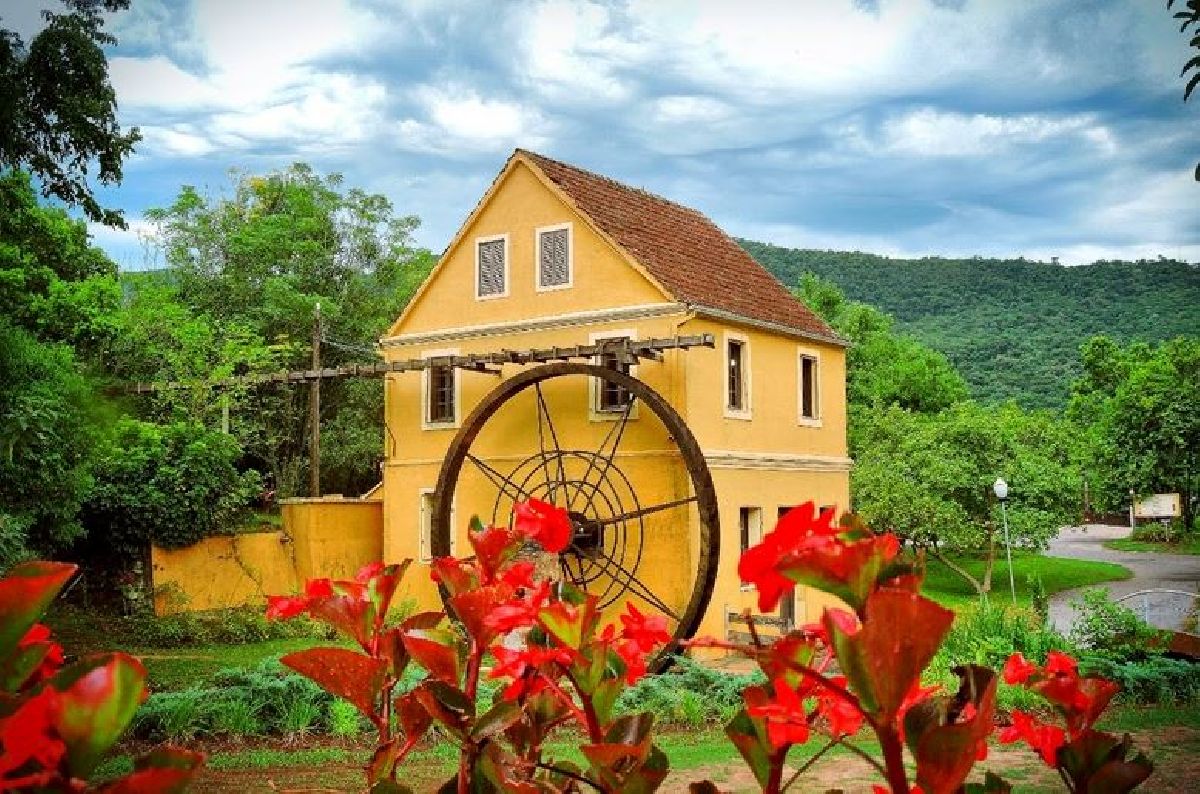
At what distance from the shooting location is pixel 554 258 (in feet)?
61.7

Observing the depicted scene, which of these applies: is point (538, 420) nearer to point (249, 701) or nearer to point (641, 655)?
point (249, 701)

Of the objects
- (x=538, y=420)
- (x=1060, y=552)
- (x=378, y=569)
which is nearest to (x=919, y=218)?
(x=1060, y=552)

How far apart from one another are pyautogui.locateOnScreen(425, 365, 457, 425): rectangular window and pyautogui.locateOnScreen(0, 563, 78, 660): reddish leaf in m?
19.4

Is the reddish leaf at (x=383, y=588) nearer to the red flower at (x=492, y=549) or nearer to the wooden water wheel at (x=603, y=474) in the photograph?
the red flower at (x=492, y=549)

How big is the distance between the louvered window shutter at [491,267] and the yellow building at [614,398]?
0.02m

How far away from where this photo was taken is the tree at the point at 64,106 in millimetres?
13461

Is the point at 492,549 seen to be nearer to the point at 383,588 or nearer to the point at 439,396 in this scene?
the point at 383,588

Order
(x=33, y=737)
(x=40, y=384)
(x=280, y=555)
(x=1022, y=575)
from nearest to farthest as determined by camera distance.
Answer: (x=33, y=737) → (x=40, y=384) → (x=280, y=555) → (x=1022, y=575)

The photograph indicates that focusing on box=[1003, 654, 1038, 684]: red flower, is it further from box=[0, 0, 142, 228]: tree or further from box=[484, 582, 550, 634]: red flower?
box=[0, 0, 142, 228]: tree

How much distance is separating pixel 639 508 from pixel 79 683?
16.5 metres

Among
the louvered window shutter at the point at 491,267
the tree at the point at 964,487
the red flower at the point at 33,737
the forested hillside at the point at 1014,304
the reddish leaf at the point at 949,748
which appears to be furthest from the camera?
the forested hillside at the point at 1014,304

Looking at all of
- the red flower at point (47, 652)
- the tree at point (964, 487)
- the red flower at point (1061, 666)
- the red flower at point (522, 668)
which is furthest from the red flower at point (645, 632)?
the tree at point (964, 487)

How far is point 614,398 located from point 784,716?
17.0 m

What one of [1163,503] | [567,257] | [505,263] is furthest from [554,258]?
[1163,503]
